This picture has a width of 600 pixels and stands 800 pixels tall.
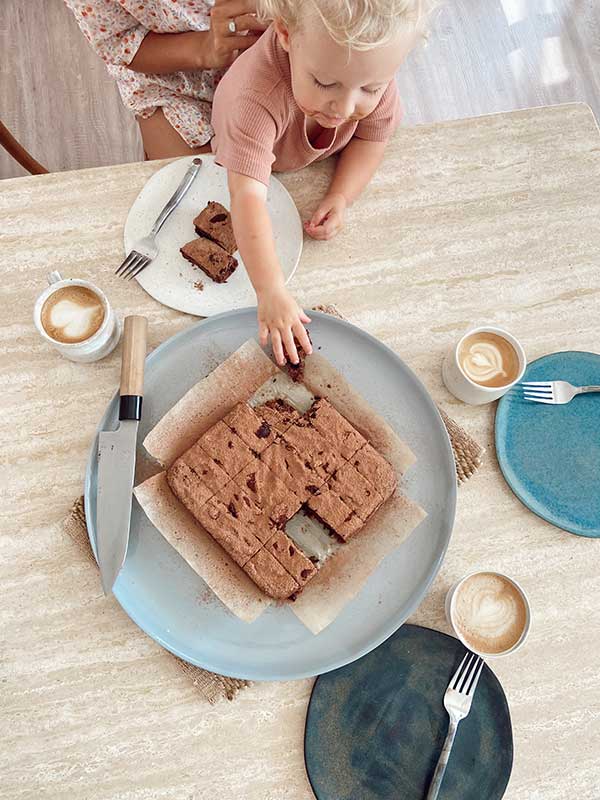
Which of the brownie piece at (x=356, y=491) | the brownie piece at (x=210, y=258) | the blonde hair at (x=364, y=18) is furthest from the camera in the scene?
the brownie piece at (x=210, y=258)

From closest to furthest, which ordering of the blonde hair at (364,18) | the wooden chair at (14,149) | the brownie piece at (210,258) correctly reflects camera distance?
the blonde hair at (364,18) → the brownie piece at (210,258) → the wooden chair at (14,149)

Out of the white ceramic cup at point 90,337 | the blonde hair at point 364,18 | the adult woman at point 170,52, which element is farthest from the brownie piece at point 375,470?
the adult woman at point 170,52

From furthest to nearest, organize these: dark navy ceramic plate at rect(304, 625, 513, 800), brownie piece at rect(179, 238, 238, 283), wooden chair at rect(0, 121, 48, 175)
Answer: wooden chair at rect(0, 121, 48, 175), brownie piece at rect(179, 238, 238, 283), dark navy ceramic plate at rect(304, 625, 513, 800)

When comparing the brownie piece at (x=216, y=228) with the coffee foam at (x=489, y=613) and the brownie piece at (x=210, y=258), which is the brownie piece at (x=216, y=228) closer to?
the brownie piece at (x=210, y=258)

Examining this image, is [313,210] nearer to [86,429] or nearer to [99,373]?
[99,373]

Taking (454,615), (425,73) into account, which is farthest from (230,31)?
(425,73)

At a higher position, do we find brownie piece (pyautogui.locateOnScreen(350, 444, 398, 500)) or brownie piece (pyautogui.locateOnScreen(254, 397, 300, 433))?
brownie piece (pyautogui.locateOnScreen(254, 397, 300, 433))

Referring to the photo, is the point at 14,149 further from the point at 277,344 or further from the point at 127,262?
the point at 277,344

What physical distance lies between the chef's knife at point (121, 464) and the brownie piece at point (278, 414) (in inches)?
10.1

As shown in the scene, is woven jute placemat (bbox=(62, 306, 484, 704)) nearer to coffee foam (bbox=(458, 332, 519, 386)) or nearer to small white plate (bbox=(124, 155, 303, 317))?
coffee foam (bbox=(458, 332, 519, 386))

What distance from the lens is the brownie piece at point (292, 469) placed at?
4.31 feet

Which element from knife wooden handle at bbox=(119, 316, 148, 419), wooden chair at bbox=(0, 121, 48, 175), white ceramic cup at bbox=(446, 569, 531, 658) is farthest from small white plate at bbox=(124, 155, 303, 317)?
white ceramic cup at bbox=(446, 569, 531, 658)

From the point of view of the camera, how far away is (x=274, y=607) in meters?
1.26

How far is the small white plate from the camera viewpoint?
141cm
